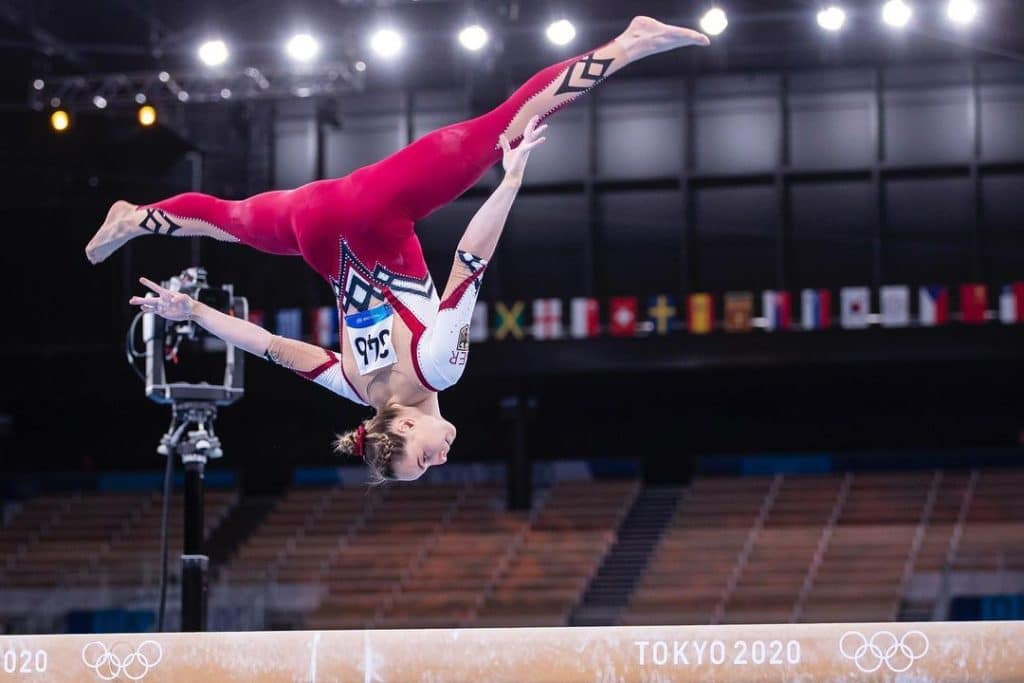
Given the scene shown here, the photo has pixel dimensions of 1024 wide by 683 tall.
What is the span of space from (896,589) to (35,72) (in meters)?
11.6

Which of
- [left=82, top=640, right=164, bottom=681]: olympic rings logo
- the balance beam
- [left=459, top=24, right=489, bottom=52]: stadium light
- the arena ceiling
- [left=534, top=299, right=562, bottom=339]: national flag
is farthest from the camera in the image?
[left=534, top=299, right=562, bottom=339]: national flag

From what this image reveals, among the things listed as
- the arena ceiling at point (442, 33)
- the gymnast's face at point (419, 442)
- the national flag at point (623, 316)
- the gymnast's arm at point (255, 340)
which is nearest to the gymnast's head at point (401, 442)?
the gymnast's face at point (419, 442)

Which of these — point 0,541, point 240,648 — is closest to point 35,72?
point 0,541

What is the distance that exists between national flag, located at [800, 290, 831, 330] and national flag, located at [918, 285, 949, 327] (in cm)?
116

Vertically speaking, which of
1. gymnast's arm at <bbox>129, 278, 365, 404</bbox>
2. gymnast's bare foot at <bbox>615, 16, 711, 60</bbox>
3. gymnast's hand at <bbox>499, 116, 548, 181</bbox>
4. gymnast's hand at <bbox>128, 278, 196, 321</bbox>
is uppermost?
gymnast's bare foot at <bbox>615, 16, 711, 60</bbox>

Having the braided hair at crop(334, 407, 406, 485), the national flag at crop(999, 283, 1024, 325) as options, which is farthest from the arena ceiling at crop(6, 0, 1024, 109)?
the braided hair at crop(334, 407, 406, 485)

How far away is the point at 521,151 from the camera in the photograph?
511cm

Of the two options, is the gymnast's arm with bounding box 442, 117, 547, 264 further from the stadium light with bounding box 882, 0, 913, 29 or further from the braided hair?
the stadium light with bounding box 882, 0, 913, 29

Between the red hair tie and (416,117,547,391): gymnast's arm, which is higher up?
(416,117,547,391): gymnast's arm

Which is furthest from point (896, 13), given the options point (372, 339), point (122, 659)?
point (122, 659)

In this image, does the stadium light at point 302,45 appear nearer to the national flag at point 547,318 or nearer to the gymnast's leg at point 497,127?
the national flag at point 547,318

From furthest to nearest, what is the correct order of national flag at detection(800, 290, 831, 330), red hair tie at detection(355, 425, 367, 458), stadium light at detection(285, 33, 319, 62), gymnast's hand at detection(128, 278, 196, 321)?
national flag at detection(800, 290, 831, 330), stadium light at detection(285, 33, 319, 62), gymnast's hand at detection(128, 278, 196, 321), red hair tie at detection(355, 425, 367, 458)

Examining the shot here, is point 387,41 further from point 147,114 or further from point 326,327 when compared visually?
point 326,327

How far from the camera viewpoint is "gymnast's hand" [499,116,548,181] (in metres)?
5.07
